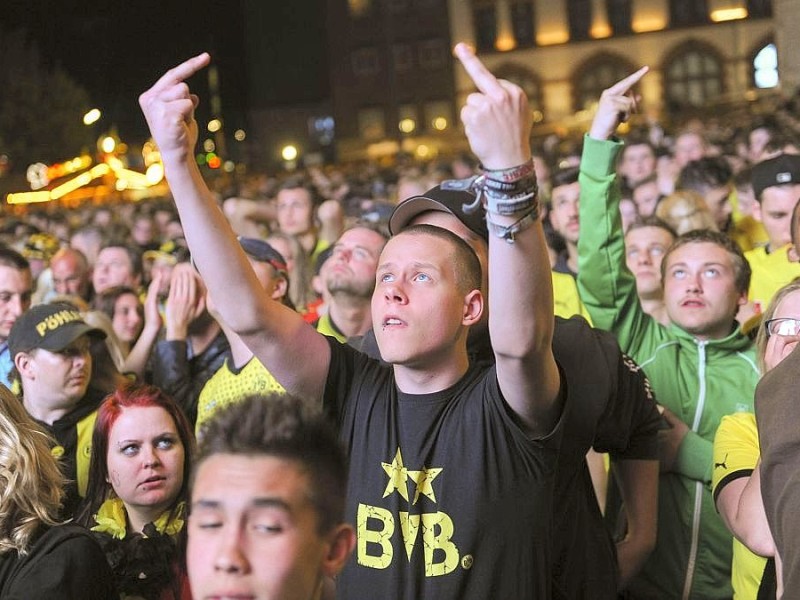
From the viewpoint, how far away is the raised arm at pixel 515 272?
2.37 meters

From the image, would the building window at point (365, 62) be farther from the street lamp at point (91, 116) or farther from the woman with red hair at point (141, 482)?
the woman with red hair at point (141, 482)

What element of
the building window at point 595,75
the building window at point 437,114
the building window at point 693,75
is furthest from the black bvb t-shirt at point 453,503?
the building window at point 595,75

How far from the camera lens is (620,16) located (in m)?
65.7

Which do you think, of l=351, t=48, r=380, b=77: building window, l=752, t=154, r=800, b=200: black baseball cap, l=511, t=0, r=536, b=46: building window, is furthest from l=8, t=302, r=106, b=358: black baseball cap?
l=351, t=48, r=380, b=77: building window

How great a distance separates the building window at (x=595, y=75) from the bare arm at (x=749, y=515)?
207 feet

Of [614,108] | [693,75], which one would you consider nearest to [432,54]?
[693,75]

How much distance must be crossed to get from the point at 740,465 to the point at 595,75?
64641 millimetres

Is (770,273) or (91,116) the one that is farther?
(91,116)

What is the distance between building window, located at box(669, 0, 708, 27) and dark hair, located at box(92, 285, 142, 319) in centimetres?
6118

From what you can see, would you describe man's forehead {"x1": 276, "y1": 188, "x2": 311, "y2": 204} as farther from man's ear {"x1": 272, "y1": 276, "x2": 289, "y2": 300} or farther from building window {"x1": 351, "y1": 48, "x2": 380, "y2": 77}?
building window {"x1": 351, "y1": 48, "x2": 380, "y2": 77}

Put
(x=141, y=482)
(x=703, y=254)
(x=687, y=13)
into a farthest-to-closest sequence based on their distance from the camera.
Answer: (x=687, y=13) → (x=703, y=254) → (x=141, y=482)

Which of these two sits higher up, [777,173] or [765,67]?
[765,67]

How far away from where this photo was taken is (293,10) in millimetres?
70812

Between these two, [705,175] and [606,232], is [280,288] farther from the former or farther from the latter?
[705,175]
